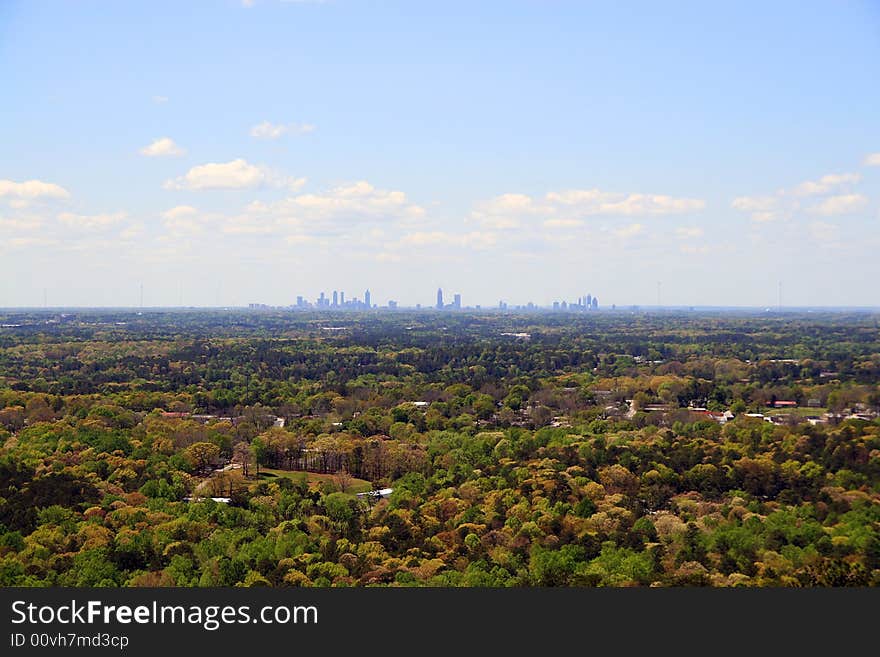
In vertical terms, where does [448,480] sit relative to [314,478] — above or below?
above

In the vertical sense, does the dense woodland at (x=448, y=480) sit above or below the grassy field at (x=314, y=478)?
above

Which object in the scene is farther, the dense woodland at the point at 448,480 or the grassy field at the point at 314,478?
the grassy field at the point at 314,478

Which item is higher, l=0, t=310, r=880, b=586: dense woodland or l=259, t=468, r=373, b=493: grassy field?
l=0, t=310, r=880, b=586: dense woodland

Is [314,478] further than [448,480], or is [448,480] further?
[314,478]

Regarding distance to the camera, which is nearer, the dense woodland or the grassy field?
the dense woodland
